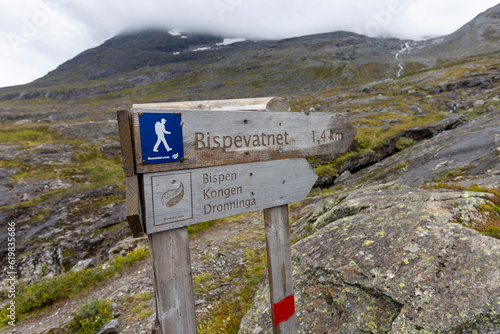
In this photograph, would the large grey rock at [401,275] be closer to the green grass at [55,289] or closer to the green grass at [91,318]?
the green grass at [91,318]

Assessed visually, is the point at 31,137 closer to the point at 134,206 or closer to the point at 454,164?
the point at 134,206

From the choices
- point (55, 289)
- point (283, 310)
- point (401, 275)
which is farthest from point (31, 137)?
point (401, 275)

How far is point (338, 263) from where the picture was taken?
13.2 ft

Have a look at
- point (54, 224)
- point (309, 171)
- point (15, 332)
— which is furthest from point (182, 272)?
point (54, 224)

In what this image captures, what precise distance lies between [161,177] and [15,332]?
8056 mm

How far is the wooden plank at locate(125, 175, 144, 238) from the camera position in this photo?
1.94 meters

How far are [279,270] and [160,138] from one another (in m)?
2.19

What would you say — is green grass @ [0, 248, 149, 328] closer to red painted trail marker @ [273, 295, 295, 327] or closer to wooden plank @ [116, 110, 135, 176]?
red painted trail marker @ [273, 295, 295, 327]

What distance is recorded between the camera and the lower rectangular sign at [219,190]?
2197 millimetres

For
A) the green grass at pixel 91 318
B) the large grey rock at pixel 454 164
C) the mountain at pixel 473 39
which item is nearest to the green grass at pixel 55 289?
the green grass at pixel 91 318

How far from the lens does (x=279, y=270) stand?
3.24m

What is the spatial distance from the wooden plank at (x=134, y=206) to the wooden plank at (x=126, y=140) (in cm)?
8

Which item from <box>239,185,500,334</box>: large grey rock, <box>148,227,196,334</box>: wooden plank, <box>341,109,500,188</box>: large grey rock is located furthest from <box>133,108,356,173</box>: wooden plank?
<box>341,109,500,188</box>: large grey rock

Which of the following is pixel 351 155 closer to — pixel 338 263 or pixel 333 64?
pixel 338 263
